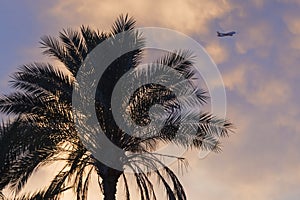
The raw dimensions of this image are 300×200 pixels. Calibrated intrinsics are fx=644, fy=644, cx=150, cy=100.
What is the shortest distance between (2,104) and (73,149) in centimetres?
235

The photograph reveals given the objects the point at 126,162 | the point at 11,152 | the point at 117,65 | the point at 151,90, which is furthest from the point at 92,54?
the point at 11,152

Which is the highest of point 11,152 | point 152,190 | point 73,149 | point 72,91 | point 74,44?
point 74,44

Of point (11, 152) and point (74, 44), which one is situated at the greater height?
point (74, 44)

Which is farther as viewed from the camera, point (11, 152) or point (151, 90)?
point (151, 90)

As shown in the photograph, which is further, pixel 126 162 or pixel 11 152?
pixel 126 162

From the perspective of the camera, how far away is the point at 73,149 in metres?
18.3

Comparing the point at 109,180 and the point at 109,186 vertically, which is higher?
the point at 109,180

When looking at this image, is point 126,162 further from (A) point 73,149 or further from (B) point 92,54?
(B) point 92,54

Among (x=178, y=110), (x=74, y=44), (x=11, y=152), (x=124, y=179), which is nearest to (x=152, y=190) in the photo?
(x=124, y=179)

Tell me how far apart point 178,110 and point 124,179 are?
2.59m

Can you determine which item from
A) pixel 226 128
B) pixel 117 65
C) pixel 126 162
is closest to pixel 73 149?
pixel 126 162

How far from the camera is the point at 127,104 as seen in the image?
18.1 metres

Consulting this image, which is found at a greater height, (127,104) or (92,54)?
(92,54)

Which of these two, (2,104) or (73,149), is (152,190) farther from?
(2,104)
